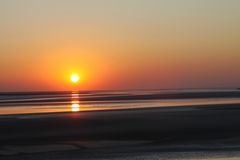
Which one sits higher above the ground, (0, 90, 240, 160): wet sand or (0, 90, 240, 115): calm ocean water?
(0, 90, 240, 115): calm ocean water

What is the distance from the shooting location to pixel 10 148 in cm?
1850

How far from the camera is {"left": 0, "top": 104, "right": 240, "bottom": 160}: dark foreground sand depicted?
1691 centimetres

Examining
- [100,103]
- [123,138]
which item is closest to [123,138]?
[123,138]

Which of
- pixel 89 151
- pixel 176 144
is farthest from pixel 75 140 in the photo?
pixel 176 144

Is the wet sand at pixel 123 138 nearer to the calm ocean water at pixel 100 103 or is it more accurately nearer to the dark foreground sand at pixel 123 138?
the dark foreground sand at pixel 123 138

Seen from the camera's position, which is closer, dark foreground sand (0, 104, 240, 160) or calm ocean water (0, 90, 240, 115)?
dark foreground sand (0, 104, 240, 160)

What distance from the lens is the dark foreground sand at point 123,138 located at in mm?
16906

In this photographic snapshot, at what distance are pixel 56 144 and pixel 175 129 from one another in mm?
7574

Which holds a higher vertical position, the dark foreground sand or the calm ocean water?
the calm ocean water

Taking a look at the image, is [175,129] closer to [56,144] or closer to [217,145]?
[217,145]

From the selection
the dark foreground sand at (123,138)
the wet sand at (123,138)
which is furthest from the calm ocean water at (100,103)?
the dark foreground sand at (123,138)

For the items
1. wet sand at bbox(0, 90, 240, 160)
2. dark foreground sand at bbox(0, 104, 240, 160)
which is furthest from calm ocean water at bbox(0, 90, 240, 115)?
dark foreground sand at bbox(0, 104, 240, 160)

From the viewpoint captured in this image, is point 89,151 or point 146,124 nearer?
point 89,151

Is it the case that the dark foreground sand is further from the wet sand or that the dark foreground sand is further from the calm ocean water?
the calm ocean water
